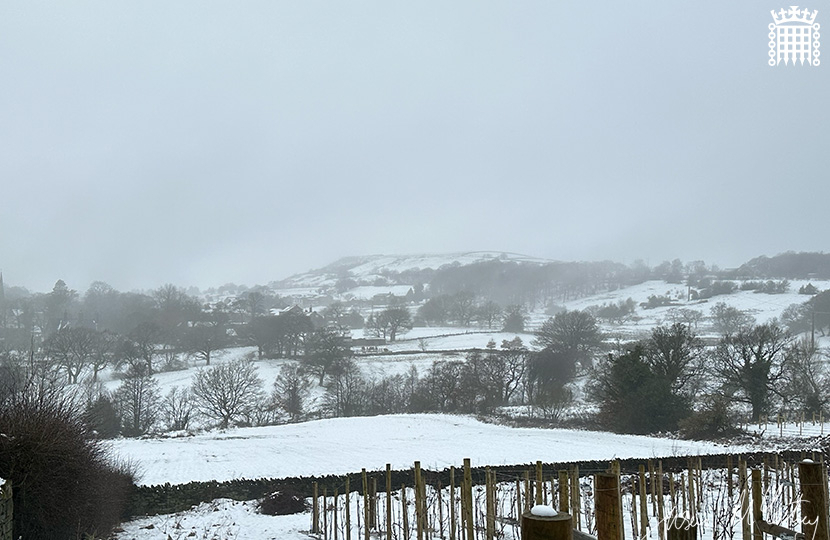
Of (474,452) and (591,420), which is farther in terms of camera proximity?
(591,420)

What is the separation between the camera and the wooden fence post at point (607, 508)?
2.68 metres

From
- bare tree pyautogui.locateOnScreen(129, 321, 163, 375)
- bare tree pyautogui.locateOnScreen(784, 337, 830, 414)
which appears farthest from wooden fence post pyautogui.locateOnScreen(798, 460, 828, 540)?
bare tree pyautogui.locateOnScreen(129, 321, 163, 375)

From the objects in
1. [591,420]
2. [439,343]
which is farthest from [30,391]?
[439,343]

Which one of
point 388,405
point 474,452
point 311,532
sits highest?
point 311,532

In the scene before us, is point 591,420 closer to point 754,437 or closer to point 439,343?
point 754,437

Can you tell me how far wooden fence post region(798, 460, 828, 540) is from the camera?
3857 mm

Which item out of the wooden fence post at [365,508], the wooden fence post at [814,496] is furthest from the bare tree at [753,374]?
the wooden fence post at [814,496]

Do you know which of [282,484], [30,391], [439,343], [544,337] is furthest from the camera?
[439,343]

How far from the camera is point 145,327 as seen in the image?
241ft

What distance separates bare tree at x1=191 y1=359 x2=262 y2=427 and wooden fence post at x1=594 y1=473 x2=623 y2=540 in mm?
53077

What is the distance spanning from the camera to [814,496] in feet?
12.8

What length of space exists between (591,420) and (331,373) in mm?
30539

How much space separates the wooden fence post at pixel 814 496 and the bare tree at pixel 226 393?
52.5 m

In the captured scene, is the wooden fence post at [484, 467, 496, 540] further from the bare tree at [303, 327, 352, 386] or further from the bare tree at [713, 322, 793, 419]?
the bare tree at [303, 327, 352, 386]
